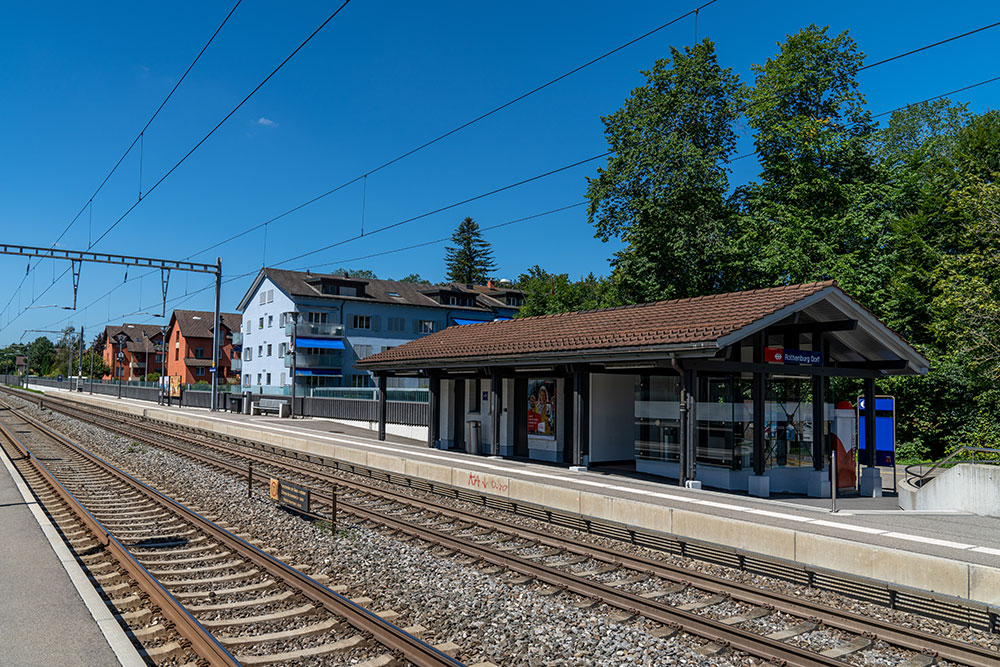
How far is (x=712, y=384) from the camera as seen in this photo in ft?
54.4

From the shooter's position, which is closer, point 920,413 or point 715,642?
point 715,642

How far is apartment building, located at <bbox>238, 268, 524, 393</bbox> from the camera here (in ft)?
197

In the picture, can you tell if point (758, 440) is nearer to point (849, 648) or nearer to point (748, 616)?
point (748, 616)

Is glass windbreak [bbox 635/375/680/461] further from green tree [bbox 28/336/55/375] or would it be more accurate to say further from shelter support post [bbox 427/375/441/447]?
green tree [bbox 28/336/55/375]

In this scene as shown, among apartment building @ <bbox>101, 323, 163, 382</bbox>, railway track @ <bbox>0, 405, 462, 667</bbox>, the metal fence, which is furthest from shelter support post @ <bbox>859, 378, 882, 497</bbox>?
apartment building @ <bbox>101, 323, 163, 382</bbox>

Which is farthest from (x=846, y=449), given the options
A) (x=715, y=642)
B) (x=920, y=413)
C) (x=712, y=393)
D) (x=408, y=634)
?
(x=920, y=413)

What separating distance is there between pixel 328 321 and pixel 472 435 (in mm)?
40878

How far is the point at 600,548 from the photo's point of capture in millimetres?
11070

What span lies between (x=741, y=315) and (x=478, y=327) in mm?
13687

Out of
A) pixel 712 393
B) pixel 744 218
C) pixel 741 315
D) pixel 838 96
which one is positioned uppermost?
pixel 838 96

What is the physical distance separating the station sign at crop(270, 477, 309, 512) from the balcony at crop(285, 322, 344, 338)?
4623 centimetres

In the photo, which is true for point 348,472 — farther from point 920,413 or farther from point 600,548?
point 920,413

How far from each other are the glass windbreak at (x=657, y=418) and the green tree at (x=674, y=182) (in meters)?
16.5

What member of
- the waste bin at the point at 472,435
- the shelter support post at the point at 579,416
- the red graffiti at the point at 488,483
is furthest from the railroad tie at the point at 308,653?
the waste bin at the point at 472,435
